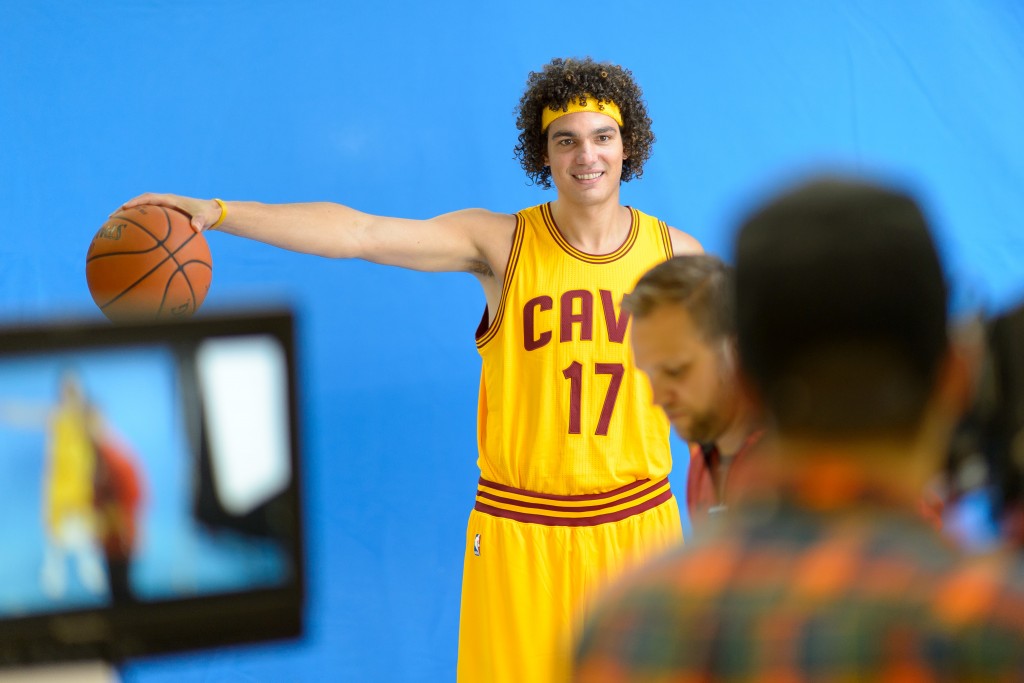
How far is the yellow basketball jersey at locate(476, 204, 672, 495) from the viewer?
268cm

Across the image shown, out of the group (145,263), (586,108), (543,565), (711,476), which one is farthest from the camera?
(586,108)

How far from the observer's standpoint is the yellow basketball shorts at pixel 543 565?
2.66 metres

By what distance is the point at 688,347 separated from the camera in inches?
57.4

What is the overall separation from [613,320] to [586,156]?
0.41 metres

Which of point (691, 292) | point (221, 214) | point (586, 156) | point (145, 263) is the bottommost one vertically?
point (691, 292)

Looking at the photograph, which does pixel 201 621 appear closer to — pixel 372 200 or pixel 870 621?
pixel 870 621

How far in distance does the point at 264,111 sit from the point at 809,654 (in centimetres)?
328

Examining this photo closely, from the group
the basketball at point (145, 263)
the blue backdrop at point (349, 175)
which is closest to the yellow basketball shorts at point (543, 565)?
the basketball at point (145, 263)

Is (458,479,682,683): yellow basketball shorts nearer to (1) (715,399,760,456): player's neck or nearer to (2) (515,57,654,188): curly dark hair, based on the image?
(2) (515,57,654,188): curly dark hair

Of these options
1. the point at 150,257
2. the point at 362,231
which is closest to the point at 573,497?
the point at 362,231

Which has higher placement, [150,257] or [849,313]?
[150,257]

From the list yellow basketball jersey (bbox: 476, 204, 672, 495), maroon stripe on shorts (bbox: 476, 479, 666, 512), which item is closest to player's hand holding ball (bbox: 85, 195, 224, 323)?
yellow basketball jersey (bbox: 476, 204, 672, 495)

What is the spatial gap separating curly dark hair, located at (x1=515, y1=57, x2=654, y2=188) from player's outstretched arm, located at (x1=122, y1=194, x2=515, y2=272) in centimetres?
31

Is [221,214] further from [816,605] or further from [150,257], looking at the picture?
[816,605]
